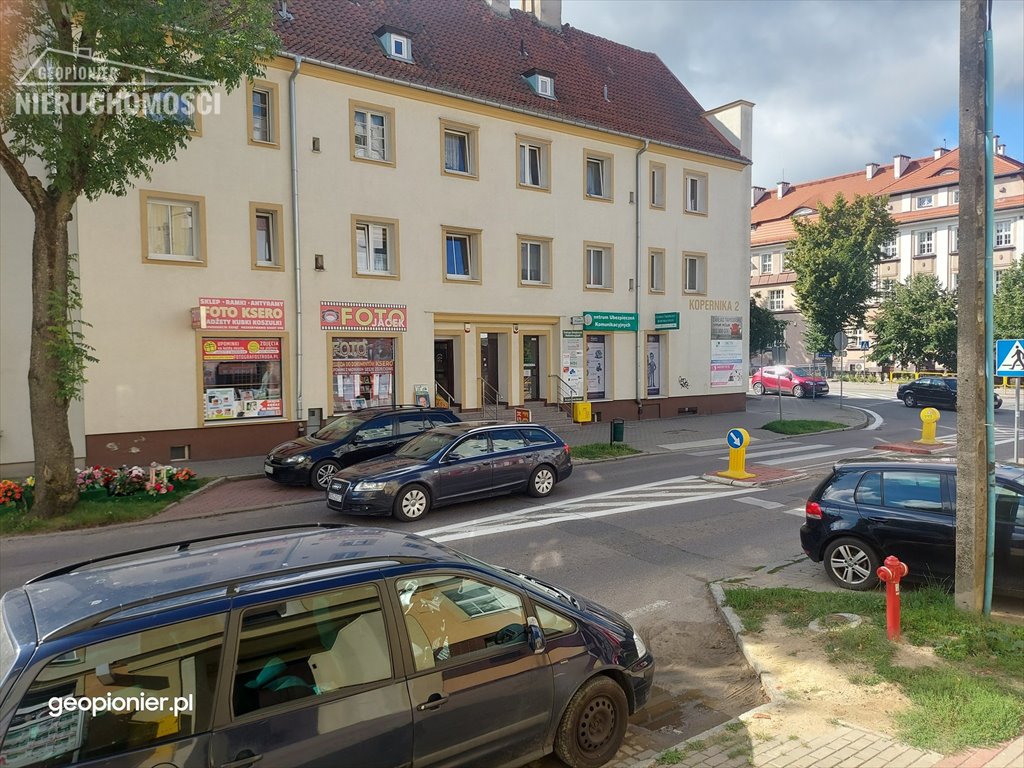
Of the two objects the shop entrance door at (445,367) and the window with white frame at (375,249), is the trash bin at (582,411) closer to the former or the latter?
the shop entrance door at (445,367)

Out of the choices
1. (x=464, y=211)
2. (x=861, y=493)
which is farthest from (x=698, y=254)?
(x=861, y=493)

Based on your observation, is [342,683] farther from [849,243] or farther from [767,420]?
[849,243]

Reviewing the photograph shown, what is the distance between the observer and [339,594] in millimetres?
3467

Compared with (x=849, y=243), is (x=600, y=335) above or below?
below

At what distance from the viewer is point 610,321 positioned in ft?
80.2

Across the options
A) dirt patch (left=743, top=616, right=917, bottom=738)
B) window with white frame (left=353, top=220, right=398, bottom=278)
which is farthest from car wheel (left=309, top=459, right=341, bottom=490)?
dirt patch (left=743, top=616, right=917, bottom=738)

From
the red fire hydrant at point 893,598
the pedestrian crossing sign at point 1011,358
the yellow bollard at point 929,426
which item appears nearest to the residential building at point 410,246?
the yellow bollard at point 929,426

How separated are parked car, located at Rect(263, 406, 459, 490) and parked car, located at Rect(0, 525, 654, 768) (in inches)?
374

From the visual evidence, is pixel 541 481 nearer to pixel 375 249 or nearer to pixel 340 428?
pixel 340 428

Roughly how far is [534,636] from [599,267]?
21.9 metres

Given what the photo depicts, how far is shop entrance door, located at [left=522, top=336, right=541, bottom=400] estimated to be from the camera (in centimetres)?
2338

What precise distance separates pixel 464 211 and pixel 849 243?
30.8 meters

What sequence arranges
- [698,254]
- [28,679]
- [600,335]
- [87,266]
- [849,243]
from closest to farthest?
[28,679]
[87,266]
[600,335]
[698,254]
[849,243]

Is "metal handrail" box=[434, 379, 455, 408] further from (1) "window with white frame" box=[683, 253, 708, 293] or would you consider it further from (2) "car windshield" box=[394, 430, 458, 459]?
(1) "window with white frame" box=[683, 253, 708, 293]
